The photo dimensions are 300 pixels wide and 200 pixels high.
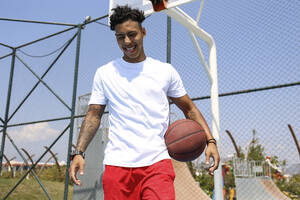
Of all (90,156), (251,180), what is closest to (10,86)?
(90,156)

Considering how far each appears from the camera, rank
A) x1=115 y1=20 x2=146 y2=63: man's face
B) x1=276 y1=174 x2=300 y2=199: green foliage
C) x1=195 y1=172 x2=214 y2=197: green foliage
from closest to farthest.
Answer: x1=115 y1=20 x2=146 y2=63: man's face
x1=276 y1=174 x2=300 y2=199: green foliage
x1=195 y1=172 x2=214 y2=197: green foliage

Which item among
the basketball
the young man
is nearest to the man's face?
the young man

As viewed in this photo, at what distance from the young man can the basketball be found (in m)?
0.07

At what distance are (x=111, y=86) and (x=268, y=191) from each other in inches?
363

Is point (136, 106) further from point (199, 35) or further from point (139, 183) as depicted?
point (199, 35)

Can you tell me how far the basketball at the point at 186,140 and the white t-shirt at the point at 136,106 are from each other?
4.1 inches

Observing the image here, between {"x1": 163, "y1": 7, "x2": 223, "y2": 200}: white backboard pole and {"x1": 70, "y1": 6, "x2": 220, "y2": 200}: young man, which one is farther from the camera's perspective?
{"x1": 163, "y1": 7, "x2": 223, "y2": 200}: white backboard pole

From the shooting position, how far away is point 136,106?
174 cm

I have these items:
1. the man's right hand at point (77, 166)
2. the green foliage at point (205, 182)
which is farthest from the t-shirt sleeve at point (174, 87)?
the green foliage at point (205, 182)

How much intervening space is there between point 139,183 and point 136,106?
444 mm

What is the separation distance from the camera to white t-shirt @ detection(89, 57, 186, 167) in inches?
65.6

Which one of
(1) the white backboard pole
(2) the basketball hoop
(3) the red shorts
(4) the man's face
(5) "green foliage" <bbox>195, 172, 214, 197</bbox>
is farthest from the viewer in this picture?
(5) "green foliage" <bbox>195, 172, 214, 197</bbox>

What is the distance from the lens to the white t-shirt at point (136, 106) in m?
1.67

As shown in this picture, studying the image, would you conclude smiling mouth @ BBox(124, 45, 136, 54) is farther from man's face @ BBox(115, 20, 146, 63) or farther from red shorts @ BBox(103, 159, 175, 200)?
red shorts @ BBox(103, 159, 175, 200)
